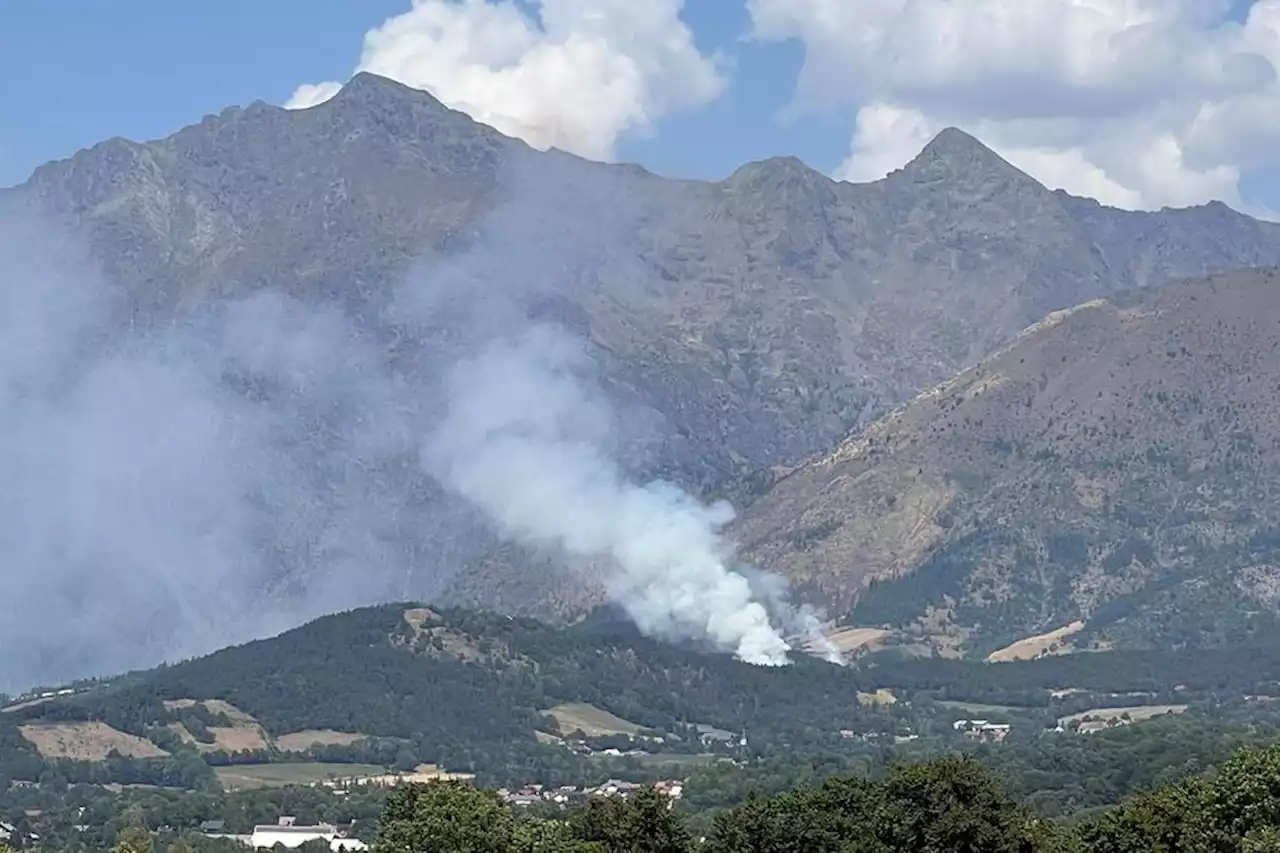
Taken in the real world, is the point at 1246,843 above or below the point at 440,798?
below

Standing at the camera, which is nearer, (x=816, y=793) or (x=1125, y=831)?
(x=1125, y=831)

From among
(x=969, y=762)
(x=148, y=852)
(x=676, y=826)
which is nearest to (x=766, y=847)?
(x=676, y=826)

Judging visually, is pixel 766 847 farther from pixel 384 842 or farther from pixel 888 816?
pixel 384 842

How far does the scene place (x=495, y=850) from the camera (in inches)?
4985

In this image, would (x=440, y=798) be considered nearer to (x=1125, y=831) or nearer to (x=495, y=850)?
(x=495, y=850)

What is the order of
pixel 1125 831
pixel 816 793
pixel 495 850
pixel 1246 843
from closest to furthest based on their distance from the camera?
pixel 1246 843
pixel 495 850
pixel 1125 831
pixel 816 793

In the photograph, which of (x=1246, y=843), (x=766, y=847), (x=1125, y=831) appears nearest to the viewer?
(x=1246, y=843)

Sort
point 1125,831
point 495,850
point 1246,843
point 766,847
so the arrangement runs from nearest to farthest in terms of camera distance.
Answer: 1. point 1246,843
2. point 495,850
3. point 1125,831
4. point 766,847

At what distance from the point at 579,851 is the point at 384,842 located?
1237cm

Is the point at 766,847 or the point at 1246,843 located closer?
the point at 1246,843

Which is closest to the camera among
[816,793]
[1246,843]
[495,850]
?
[1246,843]

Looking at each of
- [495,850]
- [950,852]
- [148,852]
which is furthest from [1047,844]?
[148,852]

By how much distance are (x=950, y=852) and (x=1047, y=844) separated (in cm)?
715

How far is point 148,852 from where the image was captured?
147875 millimetres
